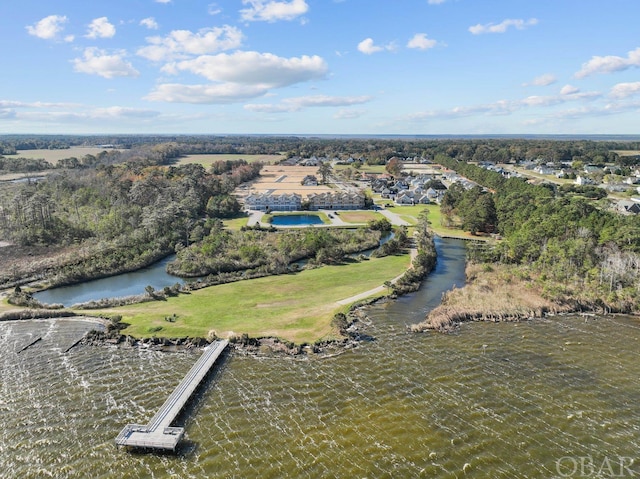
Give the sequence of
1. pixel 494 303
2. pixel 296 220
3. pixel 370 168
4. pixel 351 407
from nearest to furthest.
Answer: pixel 351 407, pixel 494 303, pixel 296 220, pixel 370 168

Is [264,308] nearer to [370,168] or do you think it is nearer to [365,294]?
[365,294]

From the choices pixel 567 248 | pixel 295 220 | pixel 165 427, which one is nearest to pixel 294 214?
pixel 295 220

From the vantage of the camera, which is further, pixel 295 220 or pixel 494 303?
pixel 295 220

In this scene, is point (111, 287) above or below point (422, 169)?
below

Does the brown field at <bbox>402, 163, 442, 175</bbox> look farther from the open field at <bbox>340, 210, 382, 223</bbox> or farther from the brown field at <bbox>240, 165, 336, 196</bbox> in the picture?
the open field at <bbox>340, 210, 382, 223</bbox>

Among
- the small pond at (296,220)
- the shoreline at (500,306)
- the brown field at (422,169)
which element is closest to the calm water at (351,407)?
the shoreline at (500,306)

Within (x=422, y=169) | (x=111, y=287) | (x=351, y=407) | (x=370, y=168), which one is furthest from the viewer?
(x=370, y=168)

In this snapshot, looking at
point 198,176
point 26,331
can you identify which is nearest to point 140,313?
point 26,331

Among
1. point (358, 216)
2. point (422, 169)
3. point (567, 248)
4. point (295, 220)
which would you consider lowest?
point (295, 220)
